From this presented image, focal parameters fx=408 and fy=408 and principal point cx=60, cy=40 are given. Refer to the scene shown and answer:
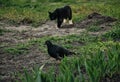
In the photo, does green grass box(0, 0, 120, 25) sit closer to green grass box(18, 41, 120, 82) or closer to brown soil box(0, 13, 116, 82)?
brown soil box(0, 13, 116, 82)

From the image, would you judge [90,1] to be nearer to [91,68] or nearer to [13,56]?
[13,56]

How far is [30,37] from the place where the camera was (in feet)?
39.6

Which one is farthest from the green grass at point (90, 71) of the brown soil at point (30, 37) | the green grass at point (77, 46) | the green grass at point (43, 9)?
the green grass at point (43, 9)

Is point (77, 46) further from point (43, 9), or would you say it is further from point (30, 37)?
point (43, 9)

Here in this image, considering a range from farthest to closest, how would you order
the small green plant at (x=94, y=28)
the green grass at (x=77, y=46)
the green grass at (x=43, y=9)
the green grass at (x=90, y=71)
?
the green grass at (x=43, y=9), the small green plant at (x=94, y=28), the green grass at (x=77, y=46), the green grass at (x=90, y=71)

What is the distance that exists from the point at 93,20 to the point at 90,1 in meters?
7.95

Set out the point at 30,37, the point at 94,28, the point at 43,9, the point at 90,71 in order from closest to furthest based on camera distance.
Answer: the point at 90,71 → the point at 30,37 → the point at 94,28 → the point at 43,9

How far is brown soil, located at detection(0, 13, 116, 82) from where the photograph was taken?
306 inches

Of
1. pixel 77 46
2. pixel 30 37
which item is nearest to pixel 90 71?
pixel 77 46

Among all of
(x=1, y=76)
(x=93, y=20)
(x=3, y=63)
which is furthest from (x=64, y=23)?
(x=1, y=76)

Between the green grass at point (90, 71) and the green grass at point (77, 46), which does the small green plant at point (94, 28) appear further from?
the green grass at point (90, 71)

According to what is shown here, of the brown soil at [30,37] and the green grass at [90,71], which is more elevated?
the green grass at [90,71]

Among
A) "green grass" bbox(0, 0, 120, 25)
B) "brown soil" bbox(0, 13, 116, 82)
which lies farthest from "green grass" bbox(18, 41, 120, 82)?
"green grass" bbox(0, 0, 120, 25)

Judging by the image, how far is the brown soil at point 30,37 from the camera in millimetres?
7770
